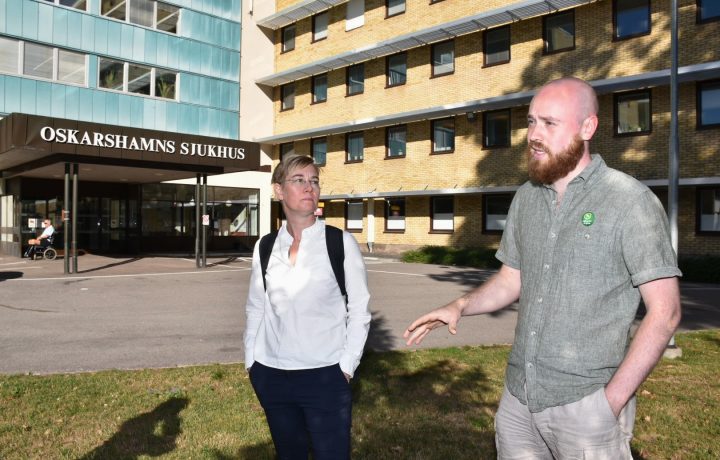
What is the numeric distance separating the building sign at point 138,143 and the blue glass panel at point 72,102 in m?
8.77

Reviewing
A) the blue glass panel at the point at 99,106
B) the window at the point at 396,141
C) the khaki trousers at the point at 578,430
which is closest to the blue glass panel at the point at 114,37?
the blue glass panel at the point at 99,106

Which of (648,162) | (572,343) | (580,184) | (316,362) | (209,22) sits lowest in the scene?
(316,362)

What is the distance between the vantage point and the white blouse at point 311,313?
2809mm

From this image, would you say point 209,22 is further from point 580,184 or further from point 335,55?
point 580,184

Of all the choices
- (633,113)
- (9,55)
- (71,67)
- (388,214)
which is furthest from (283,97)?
(633,113)

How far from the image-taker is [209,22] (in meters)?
29.9

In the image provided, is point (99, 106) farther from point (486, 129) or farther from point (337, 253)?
point (337, 253)

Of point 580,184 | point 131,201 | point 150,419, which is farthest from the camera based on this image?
point 131,201

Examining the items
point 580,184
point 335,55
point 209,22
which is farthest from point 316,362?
point 209,22

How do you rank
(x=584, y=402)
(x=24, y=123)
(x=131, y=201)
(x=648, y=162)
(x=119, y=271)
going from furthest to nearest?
(x=131, y=201), (x=648, y=162), (x=119, y=271), (x=24, y=123), (x=584, y=402)

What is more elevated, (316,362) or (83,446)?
(316,362)

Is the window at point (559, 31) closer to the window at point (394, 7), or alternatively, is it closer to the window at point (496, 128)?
the window at point (496, 128)

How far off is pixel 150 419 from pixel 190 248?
26615 millimetres

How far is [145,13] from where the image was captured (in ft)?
90.4
